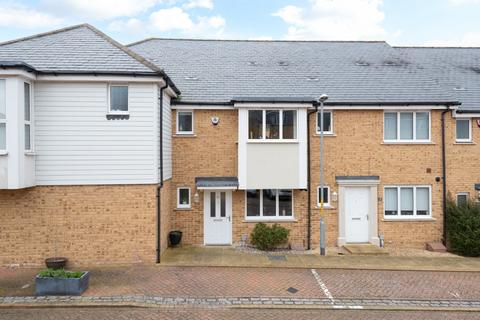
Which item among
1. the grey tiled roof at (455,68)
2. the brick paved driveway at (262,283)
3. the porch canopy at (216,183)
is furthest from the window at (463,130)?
the porch canopy at (216,183)

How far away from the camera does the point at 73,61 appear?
11.9m

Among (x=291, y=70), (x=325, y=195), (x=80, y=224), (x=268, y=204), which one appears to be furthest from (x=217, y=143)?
(x=80, y=224)

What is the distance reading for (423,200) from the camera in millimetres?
15141

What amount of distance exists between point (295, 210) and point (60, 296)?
8697 millimetres

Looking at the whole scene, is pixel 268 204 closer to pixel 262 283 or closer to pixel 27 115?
pixel 262 283

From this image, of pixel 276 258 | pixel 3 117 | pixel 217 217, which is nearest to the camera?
pixel 3 117

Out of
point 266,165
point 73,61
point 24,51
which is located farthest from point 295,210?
point 24,51

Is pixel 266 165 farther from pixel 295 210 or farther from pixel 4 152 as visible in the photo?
pixel 4 152

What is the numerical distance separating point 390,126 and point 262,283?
855 cm

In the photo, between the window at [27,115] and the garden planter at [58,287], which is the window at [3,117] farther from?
the garden planter at [58,287]

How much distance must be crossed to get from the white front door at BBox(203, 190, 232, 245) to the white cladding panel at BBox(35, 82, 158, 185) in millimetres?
3386

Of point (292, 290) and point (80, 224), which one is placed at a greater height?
point (80, 224)

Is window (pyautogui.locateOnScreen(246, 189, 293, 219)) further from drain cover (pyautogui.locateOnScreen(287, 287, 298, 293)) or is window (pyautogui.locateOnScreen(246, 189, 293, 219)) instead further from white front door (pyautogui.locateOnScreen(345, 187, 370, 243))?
drain cover (pyautogui.locateOnScreen(287, 287, 298, 293))

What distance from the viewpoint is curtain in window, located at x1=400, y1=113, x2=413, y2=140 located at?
15133mm
